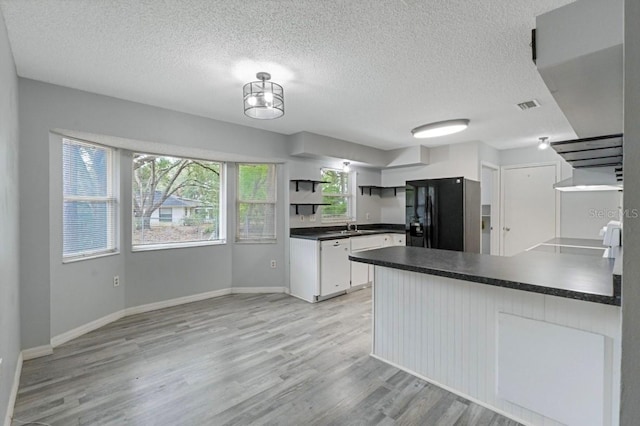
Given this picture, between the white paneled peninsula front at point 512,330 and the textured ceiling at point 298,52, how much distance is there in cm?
150

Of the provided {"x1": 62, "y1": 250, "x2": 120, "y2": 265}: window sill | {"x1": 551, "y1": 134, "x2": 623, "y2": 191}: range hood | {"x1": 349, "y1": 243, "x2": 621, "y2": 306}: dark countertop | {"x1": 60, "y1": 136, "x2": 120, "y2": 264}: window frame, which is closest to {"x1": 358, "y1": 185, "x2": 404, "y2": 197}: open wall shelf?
{"x1": 551, "y1": 134, "x2": 623, "y2": 191}: range hood

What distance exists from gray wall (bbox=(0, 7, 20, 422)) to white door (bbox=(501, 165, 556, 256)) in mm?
6517

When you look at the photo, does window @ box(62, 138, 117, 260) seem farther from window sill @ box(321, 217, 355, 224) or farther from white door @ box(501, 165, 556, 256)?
white door @ box(501, 165, 556, 256)

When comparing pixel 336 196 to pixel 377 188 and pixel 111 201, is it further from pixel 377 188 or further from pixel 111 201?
pixel 111 201

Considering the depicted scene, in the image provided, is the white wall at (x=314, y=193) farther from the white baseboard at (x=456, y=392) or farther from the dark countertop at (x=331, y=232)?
the white baseboard at (x=456, y=392)

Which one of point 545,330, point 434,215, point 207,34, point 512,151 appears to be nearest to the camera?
point 545,330

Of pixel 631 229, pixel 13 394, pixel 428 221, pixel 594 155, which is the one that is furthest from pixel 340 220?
pixel 631 229

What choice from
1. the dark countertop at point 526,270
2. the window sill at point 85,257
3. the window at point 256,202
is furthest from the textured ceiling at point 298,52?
the window sill at point 85,257

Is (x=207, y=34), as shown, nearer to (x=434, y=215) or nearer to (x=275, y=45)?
(x=275, y=45)

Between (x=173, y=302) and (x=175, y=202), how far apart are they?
4.39ft

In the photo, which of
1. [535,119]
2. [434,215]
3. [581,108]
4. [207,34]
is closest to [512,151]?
[535,119]

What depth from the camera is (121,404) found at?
2.02 meters

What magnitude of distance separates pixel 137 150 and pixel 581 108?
4.24m

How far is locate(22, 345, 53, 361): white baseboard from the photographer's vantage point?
2.58 metres
